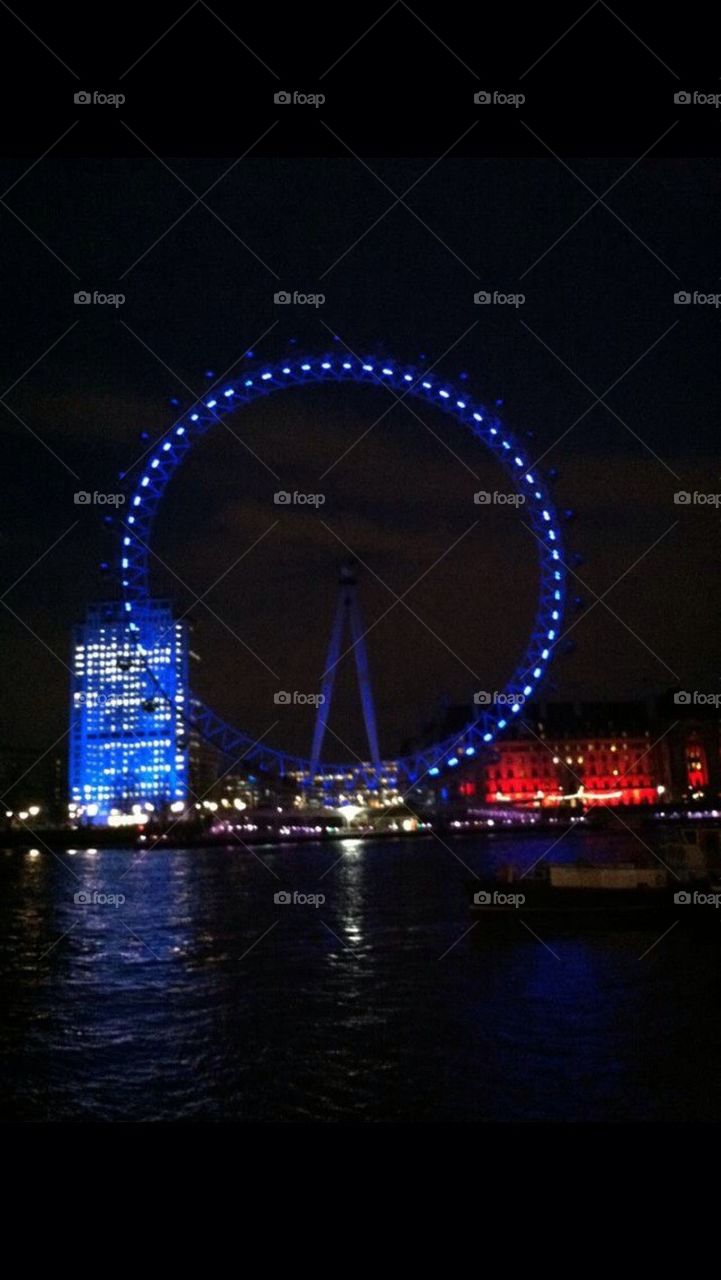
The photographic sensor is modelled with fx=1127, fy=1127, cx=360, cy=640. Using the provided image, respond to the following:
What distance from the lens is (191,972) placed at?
19.8 feet

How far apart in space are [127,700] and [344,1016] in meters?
4.09

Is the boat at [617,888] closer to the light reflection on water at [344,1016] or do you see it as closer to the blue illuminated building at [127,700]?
the light reflection on water at [344,1016]

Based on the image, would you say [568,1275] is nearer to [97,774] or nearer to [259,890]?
[97,774]

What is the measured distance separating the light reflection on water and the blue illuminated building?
3.90 ft

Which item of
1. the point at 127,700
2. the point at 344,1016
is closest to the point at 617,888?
the point at 344,1016

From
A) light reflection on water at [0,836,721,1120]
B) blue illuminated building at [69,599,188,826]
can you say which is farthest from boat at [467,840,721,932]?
blue illuminated building at [69,599,188,826]

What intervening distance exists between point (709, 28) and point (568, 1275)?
84.2 inches

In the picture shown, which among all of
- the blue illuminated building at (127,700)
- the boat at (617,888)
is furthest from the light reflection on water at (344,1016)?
the blue illuminated building at (127,700)

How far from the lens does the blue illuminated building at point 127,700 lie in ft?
21.7

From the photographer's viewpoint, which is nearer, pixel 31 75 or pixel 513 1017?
pixel 31 75

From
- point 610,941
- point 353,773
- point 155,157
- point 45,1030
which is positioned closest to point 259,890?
point 353,773

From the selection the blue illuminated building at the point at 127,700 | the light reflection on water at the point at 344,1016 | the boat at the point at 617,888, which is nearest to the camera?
the light reflection on water at the point at 344,1016

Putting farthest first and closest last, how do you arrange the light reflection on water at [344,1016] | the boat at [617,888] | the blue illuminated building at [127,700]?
the boat at [617,888]
the blue illuminated building at [127,700]
the light reflection on water at [344,1016]

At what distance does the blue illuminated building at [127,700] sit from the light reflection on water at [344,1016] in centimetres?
119
